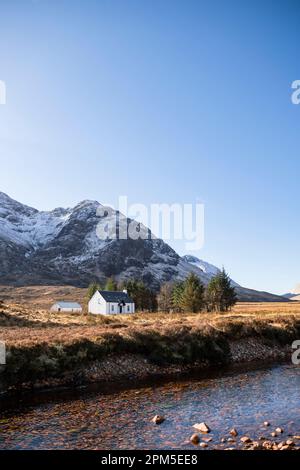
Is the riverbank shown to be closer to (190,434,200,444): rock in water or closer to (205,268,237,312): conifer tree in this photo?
(190,434,200,444): rock in water

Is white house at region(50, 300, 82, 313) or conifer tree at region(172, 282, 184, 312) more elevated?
conifer tree at region(172, 282, 184, 312)

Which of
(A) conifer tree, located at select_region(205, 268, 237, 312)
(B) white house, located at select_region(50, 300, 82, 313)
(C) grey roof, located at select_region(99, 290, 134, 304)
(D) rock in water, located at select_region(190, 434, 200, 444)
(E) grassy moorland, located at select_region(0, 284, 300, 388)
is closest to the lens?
(D) rock in water, located at select_region(190, 434, 200, 444)

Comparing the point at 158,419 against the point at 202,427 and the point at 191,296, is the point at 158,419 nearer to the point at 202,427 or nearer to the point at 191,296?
the point at 202,427

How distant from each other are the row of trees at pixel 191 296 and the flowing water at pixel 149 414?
6512 centimetres

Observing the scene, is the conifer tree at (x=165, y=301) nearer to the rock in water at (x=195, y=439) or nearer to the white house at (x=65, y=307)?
the white house at (x=65, y=307)

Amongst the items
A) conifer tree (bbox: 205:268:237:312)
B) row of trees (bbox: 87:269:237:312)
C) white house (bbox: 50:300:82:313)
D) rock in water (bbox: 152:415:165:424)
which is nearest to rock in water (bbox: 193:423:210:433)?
rock in water (bbox: 152:415:165:424)

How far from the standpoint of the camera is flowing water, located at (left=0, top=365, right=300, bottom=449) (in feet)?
51.7

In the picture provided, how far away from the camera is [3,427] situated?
17.4 metres

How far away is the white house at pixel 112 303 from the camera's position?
346 feet

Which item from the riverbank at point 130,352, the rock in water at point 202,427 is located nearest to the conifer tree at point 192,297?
the riverbank at point 130,352

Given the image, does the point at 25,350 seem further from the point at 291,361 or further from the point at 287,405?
the point at 291,361

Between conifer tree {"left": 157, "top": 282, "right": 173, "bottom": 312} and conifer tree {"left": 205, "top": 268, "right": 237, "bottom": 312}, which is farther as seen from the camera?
conifer tree {"left": 157, "top": 282, "right": 173, "bottom": 312}
